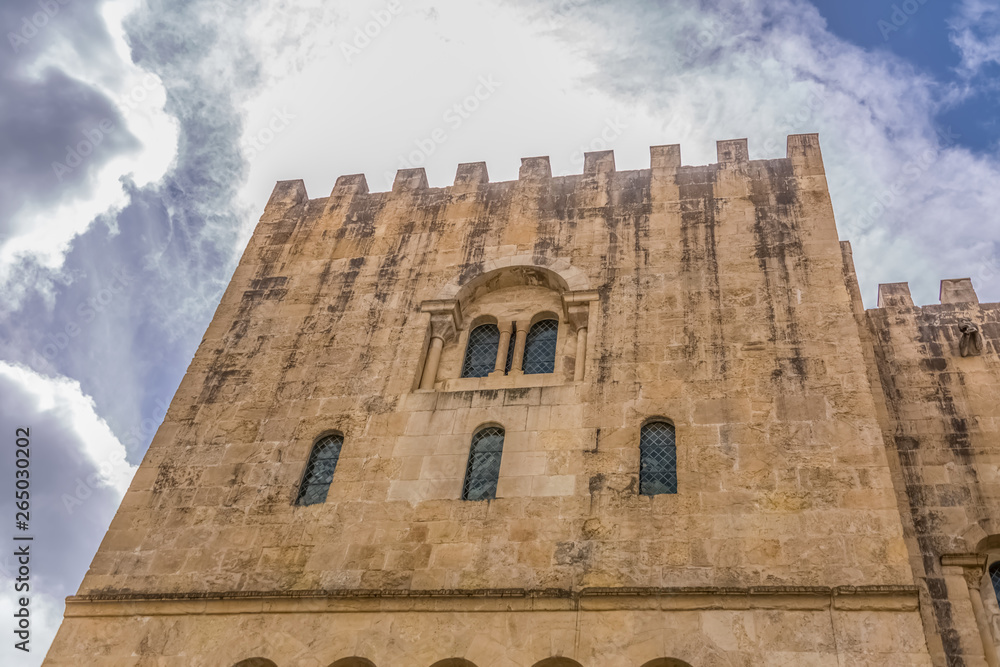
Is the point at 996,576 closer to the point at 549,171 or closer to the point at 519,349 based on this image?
the point at 519,349

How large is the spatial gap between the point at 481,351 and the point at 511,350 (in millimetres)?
543

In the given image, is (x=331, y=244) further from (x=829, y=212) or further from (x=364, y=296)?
(x=829, y=212)

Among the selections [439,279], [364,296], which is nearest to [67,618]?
[364,296]

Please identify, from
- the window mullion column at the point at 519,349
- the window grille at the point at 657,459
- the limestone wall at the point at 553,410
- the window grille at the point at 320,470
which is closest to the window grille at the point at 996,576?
the limestone wall at the point at 553,410

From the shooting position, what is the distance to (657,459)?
37.9 ft

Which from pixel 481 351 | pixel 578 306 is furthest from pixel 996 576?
pixel 481 351

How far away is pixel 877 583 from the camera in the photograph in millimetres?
9578

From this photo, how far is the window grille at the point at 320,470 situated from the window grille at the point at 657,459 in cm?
443

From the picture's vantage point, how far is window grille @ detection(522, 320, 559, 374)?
13578 mm

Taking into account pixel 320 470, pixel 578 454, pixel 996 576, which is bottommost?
pixel 996 576

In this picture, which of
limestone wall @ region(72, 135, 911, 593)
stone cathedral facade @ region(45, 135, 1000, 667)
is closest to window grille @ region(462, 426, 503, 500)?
stone cathedral facade @ region(45, 135, 1000, 667)

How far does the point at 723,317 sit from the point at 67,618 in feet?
33.1

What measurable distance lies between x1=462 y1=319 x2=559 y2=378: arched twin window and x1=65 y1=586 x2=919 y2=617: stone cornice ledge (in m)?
4.18

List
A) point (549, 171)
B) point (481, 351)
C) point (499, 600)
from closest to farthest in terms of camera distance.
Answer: point (499, 600) → point (481, 351) → point (549, 171)
